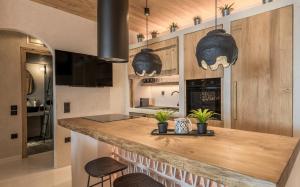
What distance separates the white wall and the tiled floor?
0.22m

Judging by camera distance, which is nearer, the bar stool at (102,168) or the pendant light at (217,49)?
the pendant light at (217,49)

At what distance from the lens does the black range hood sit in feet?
7.17

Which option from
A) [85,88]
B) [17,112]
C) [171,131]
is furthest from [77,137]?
[17,112]

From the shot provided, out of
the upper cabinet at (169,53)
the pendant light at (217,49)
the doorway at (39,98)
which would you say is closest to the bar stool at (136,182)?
the pendant light at (217,49)

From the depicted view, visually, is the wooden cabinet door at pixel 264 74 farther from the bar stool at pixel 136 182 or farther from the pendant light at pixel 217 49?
the bar stool at pixel 136 182

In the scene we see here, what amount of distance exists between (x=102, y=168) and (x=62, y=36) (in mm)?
2653

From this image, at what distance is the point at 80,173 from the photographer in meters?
2.42

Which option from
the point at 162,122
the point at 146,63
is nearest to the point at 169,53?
the point at 146,63

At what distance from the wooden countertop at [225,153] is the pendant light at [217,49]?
58cm

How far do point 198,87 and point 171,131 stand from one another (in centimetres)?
169

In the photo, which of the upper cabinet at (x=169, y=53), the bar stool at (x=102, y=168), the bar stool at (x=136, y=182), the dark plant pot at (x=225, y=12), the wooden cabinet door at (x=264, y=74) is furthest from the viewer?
the upper cabinet at (x=169, y=53)

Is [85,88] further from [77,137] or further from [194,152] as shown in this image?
[194,152]

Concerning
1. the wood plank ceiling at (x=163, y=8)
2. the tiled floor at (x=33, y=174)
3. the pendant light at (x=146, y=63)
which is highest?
the wood plank ceiling at (x=163, y=8)

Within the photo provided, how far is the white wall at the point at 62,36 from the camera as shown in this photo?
125 inches
